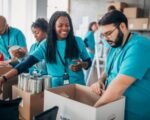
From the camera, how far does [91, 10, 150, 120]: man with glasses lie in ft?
4.20

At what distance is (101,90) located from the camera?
1.56 metres

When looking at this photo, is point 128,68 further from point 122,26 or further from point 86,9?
point 86,9

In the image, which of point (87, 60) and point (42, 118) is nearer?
point (42, 118)

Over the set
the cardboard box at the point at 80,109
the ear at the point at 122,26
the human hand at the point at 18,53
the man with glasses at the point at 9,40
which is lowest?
the cardboard box at the point at 80,109

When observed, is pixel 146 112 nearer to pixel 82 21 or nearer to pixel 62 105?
pixel 62 105

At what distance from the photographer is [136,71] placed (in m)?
1.28

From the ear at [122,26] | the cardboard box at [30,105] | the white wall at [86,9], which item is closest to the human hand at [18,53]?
the cardboard box at [30,105]

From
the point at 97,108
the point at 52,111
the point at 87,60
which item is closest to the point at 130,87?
the point at 97,108

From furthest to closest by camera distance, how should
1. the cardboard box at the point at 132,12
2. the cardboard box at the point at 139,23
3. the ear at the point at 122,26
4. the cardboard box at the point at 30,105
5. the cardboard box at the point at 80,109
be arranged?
the cardboard box at the point at 132,12 < the cardboard box at the point at 139,23 < the cardboard box at the point at 30,105 < the ear at the point at 122,26 < the cardboard box at the point at 80,109

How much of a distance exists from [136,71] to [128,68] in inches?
1.8

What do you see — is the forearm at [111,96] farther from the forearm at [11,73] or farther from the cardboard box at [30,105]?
the forearm at [11,73]

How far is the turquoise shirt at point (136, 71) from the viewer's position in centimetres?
129

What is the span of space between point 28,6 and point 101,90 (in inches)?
165

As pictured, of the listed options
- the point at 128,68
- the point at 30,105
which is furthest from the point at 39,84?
the point at 128,68
